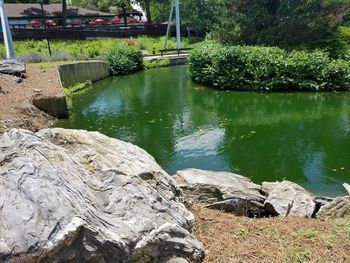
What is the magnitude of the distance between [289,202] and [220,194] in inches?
54.3

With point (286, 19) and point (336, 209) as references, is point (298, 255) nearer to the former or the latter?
point (336, 209)

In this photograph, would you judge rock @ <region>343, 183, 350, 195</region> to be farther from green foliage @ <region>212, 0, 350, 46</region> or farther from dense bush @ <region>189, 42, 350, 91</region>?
green foliage @ <region>212, 0, 350, 46</region>

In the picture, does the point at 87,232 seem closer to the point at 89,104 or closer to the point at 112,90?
the point at 89,104

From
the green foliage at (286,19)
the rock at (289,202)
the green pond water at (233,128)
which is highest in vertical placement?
the green foliage at (286,19)

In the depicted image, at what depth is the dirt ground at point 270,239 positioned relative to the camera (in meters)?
4.75

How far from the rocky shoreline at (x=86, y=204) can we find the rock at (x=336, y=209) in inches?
114

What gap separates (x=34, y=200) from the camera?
399 cm

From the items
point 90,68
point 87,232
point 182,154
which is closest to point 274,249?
point 87,232

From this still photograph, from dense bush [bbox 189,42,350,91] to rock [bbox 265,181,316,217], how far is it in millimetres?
14157

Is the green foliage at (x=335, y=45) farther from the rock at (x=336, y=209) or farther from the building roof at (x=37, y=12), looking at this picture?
the building roof at (x=37, y=12)

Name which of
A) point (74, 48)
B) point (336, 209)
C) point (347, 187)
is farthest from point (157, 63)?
point (336, 209)

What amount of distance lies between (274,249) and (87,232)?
2316 mm

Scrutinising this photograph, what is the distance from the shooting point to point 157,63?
34.3 metres

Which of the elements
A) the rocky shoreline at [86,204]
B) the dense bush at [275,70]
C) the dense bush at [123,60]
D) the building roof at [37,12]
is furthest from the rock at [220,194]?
the building roof at [37,12]
